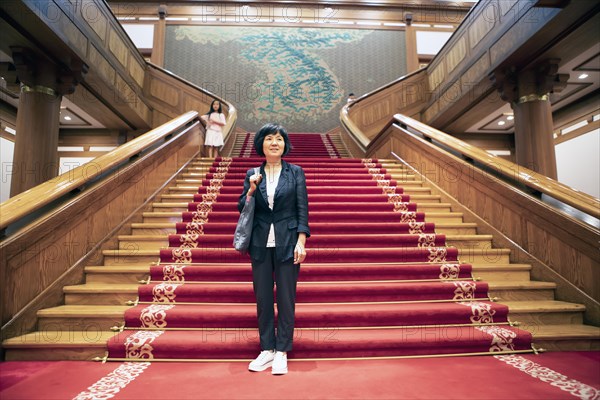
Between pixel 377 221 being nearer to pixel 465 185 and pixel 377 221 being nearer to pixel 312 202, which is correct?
pixel 312 202

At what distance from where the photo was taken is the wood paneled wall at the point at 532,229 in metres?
2.55

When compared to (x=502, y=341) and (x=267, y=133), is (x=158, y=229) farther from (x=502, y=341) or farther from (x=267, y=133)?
(x=502, y=341)

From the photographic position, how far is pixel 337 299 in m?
2.71

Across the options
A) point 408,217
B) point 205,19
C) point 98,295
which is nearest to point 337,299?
point 408,217

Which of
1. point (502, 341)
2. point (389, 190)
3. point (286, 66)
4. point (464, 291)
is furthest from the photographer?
point (286, 66)

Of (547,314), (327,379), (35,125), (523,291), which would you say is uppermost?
(35,125)

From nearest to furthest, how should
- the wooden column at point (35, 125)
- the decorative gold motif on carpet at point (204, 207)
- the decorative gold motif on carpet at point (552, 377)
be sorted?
the decorative gold motif on carpet at point (552, 377) < the decorative gold motif on carpet at point (204, 207) < the wooden column at point (35, 125)

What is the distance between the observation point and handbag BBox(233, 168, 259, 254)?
6.63 feet

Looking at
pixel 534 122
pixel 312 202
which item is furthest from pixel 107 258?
pixel 534 122

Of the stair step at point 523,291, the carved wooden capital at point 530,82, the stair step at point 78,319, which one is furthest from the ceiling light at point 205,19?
the stair step at point 523,291

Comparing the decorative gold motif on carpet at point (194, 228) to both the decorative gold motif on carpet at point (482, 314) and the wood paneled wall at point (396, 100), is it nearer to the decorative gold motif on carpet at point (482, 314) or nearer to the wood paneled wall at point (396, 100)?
the decorative gold motif on carpet at point (482, 314)

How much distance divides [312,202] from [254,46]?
931cm

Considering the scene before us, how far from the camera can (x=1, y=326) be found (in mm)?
2121

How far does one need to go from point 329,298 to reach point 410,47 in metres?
11.5
